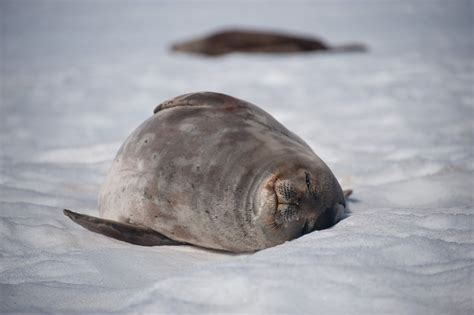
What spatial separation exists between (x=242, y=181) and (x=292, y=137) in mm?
529

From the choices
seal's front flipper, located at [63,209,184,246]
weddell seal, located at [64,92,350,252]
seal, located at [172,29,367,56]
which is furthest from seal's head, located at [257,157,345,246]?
seal, located at [172,29,367,56]

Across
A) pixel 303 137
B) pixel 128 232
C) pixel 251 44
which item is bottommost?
pixel 303 137

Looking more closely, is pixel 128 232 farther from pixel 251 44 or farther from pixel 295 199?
pixel 251 44

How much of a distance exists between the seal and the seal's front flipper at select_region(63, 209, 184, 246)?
9.24 m

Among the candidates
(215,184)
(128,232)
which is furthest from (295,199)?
(128,232)

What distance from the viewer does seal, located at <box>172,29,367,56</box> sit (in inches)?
456

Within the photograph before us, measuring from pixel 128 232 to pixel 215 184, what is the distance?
0.44 metres

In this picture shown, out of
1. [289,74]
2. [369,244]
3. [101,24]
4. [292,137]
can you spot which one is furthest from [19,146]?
[101,24]

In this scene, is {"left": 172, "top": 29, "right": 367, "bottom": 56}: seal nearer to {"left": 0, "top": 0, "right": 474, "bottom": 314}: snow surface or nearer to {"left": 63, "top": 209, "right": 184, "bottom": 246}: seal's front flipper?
{"left": 0, "top": 0, "right": 474, "bottom": 314}: snow surface

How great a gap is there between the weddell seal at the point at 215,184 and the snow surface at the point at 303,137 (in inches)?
3.2

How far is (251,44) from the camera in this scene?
39.0 ft

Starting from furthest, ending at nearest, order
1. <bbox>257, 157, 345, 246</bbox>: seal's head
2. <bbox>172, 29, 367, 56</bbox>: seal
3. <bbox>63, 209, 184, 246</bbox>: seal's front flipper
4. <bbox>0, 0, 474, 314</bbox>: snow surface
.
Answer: <bbox>172, 29, 367, 56</bbox>: seal, <bbox>63, 209, 184, 246</bbox>: seal's front flipper, <bbox>257, 157, 345, 246</bbox>: seal's head, <bbox>0, 0, 474, 314</bbox>: snow surface

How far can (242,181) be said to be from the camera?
2338 mm

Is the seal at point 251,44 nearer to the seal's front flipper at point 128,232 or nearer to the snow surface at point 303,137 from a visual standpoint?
the snow surface at point 303,137
